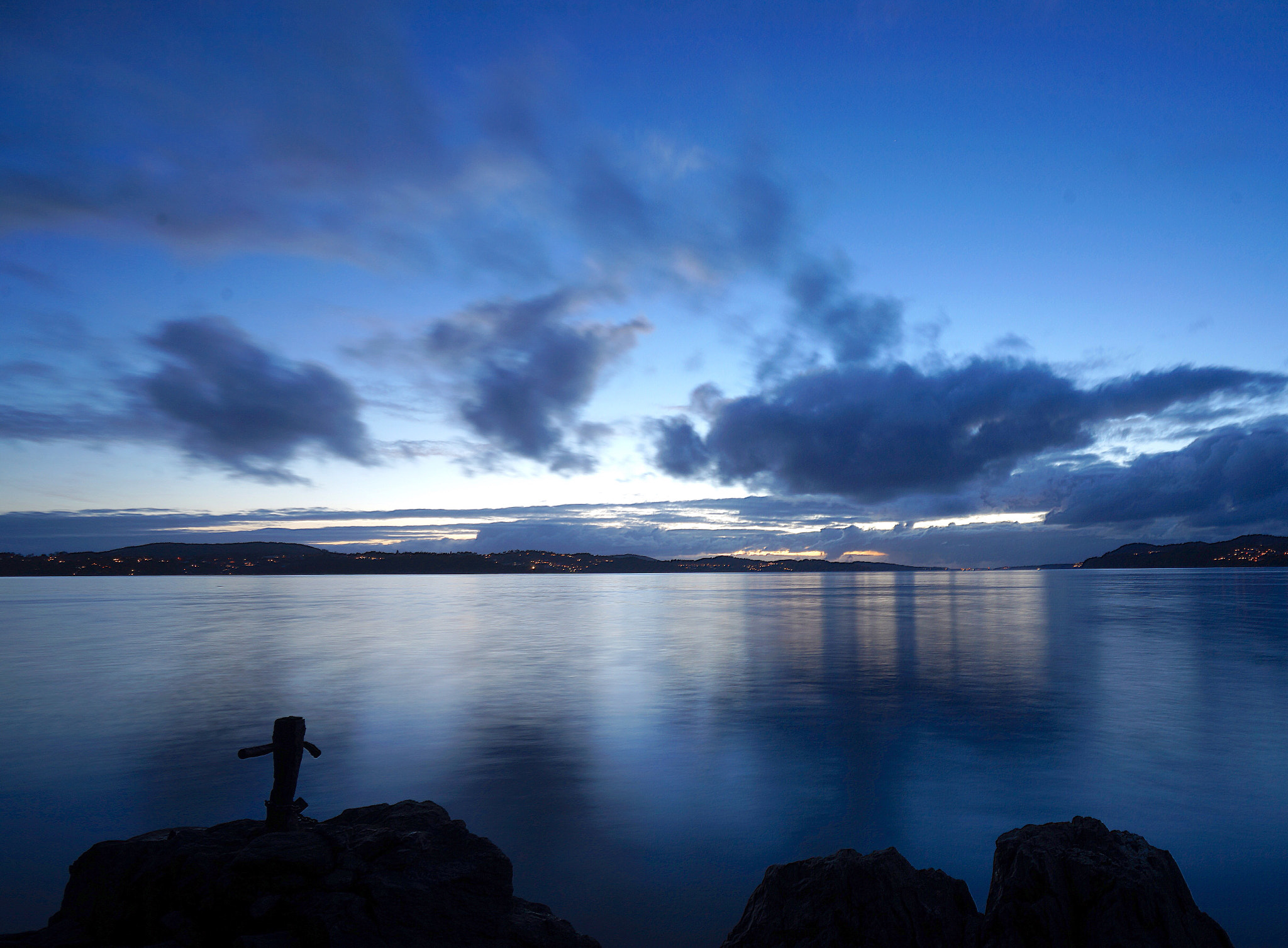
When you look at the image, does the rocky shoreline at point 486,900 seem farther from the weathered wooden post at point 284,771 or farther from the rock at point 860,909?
the weathered wooden post at point 284,771

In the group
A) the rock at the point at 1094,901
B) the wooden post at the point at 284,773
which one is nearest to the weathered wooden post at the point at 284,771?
the wooden post at the point at 284,773

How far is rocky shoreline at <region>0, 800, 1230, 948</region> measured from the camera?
4.64 meters

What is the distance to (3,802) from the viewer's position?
32.2 ft

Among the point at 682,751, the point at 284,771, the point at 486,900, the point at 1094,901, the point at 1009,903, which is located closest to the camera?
the point at 1094,901

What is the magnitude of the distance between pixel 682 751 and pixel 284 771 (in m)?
7.93

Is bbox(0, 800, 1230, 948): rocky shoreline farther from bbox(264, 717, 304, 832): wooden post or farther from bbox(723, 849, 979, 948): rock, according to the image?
bbox(264, 717, 304, 832): wooden post

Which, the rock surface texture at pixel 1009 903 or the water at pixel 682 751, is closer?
the rock surface texture at pixel 1009 903

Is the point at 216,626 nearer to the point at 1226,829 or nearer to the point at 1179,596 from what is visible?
the point at 1226,829

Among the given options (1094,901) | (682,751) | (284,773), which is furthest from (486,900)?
(682,751)

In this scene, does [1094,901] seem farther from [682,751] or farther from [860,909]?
[682,751]

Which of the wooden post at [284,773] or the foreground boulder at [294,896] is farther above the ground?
the wooden post at [284,773]

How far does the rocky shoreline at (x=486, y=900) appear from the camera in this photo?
4.64 meters

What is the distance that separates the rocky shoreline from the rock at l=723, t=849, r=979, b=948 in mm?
11

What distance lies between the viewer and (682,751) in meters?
12.4
